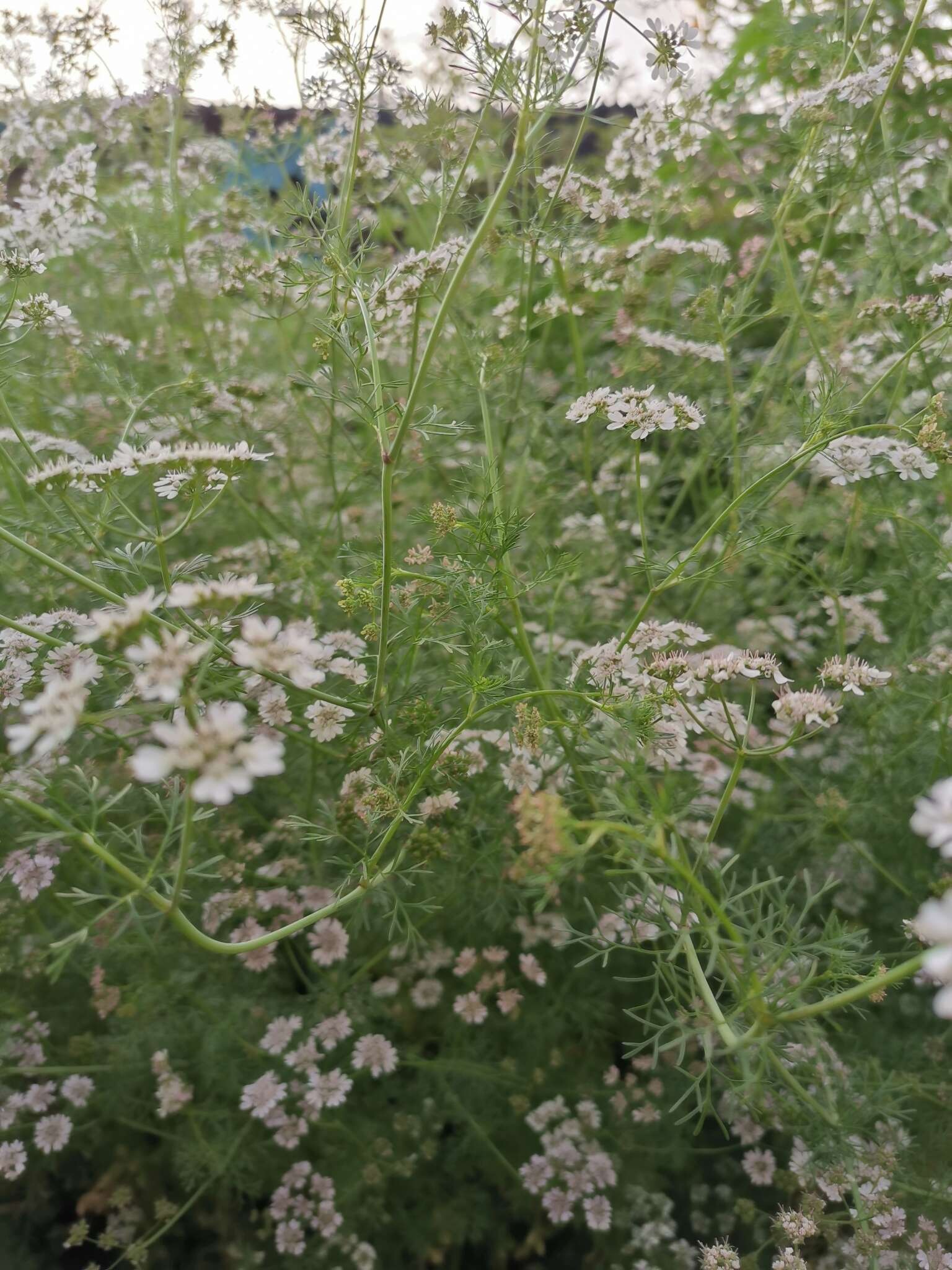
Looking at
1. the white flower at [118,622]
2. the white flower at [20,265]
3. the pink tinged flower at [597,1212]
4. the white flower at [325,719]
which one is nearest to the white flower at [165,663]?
the white flower at [118,622]

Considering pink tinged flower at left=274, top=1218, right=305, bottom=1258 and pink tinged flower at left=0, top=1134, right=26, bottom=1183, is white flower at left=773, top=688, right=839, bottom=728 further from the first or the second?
pink tinged flower at left=0, top=1134, right=26, bottom=1183

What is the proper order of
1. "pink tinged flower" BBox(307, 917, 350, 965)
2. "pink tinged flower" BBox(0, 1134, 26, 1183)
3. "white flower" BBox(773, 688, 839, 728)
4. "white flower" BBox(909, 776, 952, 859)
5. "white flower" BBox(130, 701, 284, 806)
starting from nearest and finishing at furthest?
"white flower" BBox(909, 776, 952, 859) < "white flower" BBox(130, 701, 284, 806) < "white flower" BBox(773, 688, 839, 728) < "pink tinged flower" BBox(0, 1134, 26, 1183) < "pink tinged flower" BBox(307, 917, 350, 965)

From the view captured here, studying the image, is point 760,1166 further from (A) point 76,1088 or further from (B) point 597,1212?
(A) point 76,1088

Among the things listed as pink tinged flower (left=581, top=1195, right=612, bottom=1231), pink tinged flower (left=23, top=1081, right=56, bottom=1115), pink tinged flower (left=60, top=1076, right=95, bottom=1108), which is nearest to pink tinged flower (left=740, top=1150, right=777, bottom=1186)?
pink tinged flower (left=581, top=1195, right=612, bottom=1231)

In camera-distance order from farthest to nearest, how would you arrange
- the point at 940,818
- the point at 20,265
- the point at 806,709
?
1. the point at 20,265
2. the point at 806,709
3. the point at 940,818

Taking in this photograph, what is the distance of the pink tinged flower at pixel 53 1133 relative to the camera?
2441 mm

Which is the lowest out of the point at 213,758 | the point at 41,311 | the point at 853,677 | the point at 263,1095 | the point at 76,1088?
the point at 76,1088

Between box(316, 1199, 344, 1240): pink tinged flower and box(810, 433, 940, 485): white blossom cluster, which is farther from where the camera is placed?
box(316, 1199, 344, 1240): pink tinged flower

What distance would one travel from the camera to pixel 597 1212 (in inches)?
95.7

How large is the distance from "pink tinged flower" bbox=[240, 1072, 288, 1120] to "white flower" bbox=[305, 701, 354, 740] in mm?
1018

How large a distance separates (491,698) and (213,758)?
3.38 ft

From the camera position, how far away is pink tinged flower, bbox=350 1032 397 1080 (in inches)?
97.4

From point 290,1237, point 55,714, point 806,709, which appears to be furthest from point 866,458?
point 290,1237

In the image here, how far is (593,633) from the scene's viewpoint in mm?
3039
